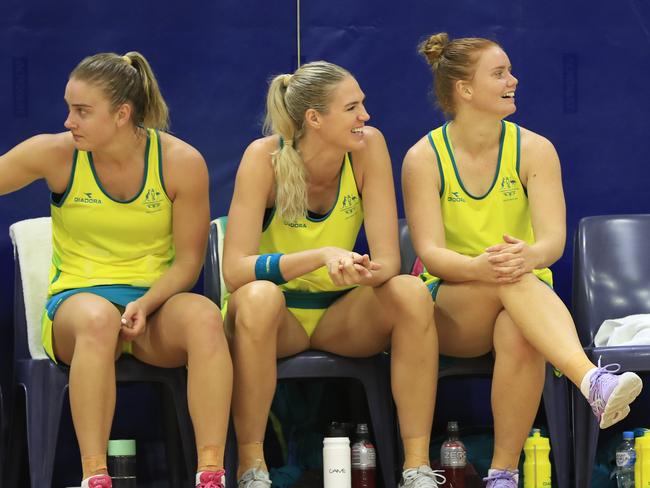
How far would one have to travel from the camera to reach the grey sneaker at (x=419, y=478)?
3.03 meters

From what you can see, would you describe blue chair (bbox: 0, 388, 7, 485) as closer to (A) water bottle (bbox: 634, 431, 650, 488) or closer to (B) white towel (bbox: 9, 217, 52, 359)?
(B) white towel (bbox: 9, 217, 52, 359)

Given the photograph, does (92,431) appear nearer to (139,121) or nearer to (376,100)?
(139,121)

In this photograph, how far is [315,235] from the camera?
131 inches

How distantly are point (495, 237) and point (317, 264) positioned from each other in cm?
58

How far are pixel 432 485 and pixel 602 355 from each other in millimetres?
632

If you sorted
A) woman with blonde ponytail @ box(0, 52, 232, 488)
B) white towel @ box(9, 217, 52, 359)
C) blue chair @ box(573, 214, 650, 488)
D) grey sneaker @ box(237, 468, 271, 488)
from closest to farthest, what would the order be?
grey sneaker @ box(237, 468, 271, 488) < woman with blonde ponytail @ box(0, 52, 232, 488) < white towel @ box(9, 217, 52, 359) < blue chair @ box(573, 214, 650, 488)

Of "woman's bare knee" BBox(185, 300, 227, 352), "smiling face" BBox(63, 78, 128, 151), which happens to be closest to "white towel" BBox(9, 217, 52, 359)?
"smiling face" BBox(63, 78, 128, 151)

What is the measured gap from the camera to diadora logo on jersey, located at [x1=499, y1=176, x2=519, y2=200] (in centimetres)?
340

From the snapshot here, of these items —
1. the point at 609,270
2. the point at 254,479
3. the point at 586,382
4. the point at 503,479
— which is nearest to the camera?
the point at 586,382

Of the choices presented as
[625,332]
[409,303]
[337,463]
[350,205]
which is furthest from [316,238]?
[625,332]

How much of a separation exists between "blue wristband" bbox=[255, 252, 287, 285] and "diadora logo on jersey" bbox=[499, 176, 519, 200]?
2.25ft

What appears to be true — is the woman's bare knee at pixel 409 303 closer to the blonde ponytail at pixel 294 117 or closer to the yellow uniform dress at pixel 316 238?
the yellow uniform dress at pixel 316 238

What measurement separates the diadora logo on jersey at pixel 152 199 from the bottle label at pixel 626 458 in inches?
59.2

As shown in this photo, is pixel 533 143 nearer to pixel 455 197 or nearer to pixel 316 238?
pixel 455 197
